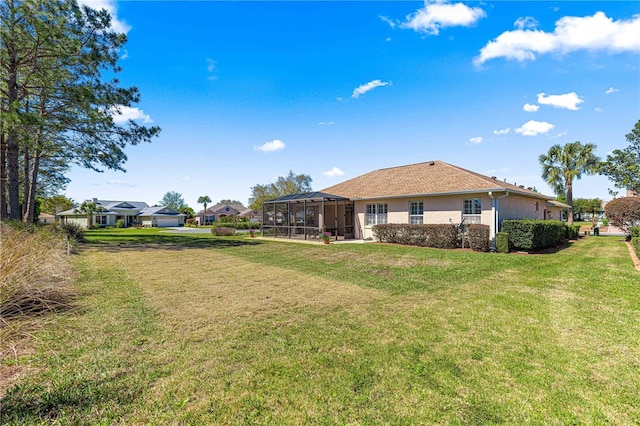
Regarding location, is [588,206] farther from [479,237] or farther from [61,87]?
[61,87]

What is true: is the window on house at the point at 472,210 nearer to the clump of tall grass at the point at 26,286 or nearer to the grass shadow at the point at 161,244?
the grass shadow at the point at 161,244

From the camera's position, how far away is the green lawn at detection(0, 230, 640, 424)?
8.22ft

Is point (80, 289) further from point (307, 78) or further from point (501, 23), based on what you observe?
point (501, 23)

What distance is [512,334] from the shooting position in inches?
165

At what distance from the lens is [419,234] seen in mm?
14578

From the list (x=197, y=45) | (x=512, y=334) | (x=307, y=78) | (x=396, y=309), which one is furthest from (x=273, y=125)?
(x=512, y=334)

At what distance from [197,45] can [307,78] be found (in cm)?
607

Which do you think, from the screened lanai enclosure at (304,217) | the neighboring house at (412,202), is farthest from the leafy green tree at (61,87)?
the neighboring house at (412,202)

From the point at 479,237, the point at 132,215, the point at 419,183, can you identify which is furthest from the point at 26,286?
the point at 132,215

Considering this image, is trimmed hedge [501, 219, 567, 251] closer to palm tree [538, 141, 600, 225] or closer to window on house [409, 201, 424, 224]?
window on house [409, 201, 424, 224]

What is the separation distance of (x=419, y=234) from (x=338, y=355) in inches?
476

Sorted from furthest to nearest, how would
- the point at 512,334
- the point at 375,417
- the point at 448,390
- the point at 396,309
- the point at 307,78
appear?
the point at 307,78 < the point at 396,309 < the point at 512,334 < the point at 448,390 < the point at 375,417

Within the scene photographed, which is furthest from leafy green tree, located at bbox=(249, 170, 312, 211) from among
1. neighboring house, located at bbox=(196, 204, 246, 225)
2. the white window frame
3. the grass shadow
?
the white window frame

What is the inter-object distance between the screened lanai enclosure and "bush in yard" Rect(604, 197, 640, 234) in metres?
16.9
